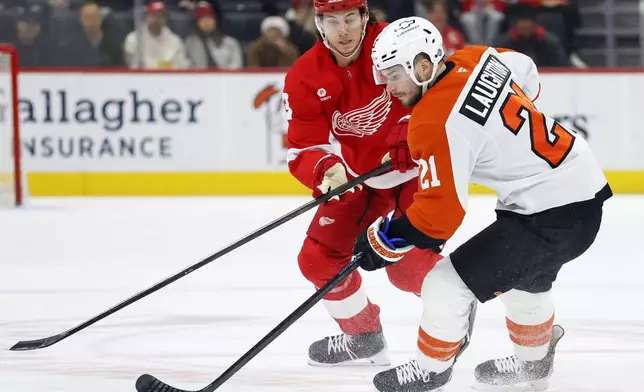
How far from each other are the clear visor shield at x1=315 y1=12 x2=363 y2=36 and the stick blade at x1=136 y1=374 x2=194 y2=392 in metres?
1.05

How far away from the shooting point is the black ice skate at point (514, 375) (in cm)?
297

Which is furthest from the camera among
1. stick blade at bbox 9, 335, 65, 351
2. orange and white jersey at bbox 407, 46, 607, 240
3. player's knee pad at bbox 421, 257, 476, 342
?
stick blade at bbox 9, 335, 65, 351

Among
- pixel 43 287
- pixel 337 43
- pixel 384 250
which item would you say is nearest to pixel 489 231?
pixel 384 250

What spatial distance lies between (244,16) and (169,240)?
2646 mm

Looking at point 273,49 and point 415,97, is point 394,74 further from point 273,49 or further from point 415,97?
point 273,49

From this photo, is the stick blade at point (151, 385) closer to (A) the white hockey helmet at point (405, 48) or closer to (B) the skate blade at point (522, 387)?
(B) the skate blade at point (522, 387)

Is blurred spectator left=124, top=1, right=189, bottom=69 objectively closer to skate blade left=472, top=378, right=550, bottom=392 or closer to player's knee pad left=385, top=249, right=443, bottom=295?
player's knee pad left=385, top=249, right=443, bottom=295

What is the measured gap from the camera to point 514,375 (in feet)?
9.81

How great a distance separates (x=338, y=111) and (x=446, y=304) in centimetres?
80

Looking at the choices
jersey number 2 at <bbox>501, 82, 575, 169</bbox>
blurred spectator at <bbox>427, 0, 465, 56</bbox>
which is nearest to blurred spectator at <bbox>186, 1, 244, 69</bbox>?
blurred spectator at <bbox>427, 0, 465, 56</bbox>

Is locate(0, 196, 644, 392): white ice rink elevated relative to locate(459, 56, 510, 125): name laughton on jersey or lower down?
lower down

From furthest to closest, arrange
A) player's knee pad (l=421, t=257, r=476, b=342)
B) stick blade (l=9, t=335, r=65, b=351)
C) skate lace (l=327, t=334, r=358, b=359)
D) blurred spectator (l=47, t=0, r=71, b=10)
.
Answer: blurred spectator (l=47, t=0, r=71, b=10)
stick blade (l=9, t=335, r=65, b=351)
skate lace (l=327, t=334, r=358, b=359)
player's knee pad (l=421, t=257, r=476, b=342)

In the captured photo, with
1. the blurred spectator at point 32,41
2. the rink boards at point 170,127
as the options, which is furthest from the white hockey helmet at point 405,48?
the blurred spectator at point 32,41

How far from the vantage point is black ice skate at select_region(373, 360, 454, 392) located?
286 cm
